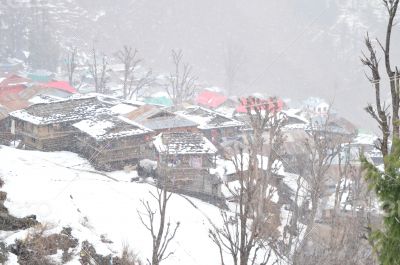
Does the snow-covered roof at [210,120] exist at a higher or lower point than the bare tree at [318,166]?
higher

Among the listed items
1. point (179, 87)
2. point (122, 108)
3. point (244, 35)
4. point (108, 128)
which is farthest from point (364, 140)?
point (244, 35)

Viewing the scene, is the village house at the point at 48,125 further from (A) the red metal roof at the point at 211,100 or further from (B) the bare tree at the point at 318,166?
(A) the red metal roof at the point at 211,100

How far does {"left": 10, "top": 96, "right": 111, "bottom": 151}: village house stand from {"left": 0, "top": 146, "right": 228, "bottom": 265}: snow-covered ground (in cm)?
538

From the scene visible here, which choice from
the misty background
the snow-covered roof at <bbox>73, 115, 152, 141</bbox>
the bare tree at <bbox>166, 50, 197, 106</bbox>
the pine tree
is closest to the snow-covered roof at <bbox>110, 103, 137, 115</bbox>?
the snow-covered roof at <bbox>73, 115, 152, 141</bbox>

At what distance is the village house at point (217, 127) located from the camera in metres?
42.3

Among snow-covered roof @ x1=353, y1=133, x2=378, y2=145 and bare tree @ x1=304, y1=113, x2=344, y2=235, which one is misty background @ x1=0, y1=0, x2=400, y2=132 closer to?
snow-covered roof @ x1=353, y1=133, x2=378, y2=145

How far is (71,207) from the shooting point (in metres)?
20.7

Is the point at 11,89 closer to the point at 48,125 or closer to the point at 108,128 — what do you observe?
the point at 48,125

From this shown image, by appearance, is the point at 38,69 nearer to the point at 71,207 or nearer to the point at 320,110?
the point at 320,110

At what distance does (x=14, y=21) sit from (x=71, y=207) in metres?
78.1

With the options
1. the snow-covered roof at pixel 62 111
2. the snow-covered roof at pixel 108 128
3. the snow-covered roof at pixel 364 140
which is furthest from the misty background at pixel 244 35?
the snow-covered roof at pixel 108 128

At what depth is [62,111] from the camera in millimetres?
37156

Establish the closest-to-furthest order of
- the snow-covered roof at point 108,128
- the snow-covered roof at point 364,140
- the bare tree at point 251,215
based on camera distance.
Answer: the bare tree at point 251,215
the snow-covered roof at point 108,128
the snow-covered roof at point 364,140

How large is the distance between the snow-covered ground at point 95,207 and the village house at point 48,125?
538 cm
